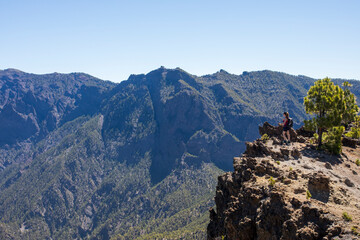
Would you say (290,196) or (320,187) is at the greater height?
(320,187)

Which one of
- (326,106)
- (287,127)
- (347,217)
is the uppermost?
(326,106)

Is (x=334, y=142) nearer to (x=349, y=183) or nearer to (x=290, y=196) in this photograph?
(x=349, y=183)

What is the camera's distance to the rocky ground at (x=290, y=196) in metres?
19.8

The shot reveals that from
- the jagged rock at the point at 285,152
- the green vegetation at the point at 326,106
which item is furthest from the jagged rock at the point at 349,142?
the jagged rock at the point at 285,152

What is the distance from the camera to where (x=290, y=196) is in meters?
22.9

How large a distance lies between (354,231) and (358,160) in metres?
19.8

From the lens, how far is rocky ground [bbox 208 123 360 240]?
1978cm

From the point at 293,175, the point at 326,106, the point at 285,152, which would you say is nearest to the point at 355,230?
the point at 293,175

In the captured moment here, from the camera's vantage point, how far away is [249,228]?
966 inches

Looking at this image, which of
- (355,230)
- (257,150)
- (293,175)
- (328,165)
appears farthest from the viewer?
(257,150)

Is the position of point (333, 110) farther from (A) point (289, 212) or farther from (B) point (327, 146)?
(A) point (289, 212)

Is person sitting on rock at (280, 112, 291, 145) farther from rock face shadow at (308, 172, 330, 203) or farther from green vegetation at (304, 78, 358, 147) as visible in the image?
rock face shadow at (308, 172, 330, 203)

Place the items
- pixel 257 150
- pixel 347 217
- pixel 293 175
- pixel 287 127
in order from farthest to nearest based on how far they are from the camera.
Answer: pixel 287 127, pixel 257 150, pixel 293 175, pixel 347 217

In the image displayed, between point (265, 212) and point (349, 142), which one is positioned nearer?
point (265, 212)
